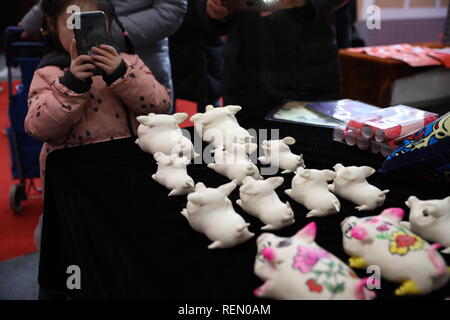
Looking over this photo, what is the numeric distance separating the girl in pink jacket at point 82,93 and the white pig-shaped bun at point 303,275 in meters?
0.67

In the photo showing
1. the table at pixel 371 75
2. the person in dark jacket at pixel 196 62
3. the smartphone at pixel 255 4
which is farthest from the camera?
the table at pixel 371 75

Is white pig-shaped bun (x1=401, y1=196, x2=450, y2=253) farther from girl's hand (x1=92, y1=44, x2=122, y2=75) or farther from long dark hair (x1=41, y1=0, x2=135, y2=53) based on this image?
long dark hair (x1=41, y1=0, x2=135, y2=53)

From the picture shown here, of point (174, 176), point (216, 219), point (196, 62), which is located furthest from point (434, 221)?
point (196, 62)

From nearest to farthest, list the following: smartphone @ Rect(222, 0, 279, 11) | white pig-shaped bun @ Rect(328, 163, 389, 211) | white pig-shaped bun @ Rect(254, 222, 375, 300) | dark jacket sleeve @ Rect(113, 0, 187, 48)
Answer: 1. white pig-shaped bun @ Rect(254, 222, 375, 300)
2. white pig-shaped bun @ Rect(328, 163, 389, 211)
3. smartphone @ Rect(222, 0, 279, 11)
4. dark jacket sleeve @ Rect(113, 0, 187, 48)

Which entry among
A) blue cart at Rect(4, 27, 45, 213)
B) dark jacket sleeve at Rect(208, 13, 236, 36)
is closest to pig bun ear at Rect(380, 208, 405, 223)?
dark jacket sleeve at Rect(208, 13, 236, 36)

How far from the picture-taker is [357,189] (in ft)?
2.45

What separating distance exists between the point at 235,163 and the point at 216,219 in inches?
8.7

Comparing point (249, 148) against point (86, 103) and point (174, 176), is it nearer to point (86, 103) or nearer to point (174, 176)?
point (174, 176)

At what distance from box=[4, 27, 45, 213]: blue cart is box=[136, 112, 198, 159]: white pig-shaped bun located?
943 millimetres

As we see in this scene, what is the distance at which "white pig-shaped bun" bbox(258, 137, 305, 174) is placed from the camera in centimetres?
88

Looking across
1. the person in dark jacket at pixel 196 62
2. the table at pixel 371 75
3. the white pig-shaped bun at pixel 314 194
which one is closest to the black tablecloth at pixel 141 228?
the white pig-shaped bun at pixel 314 194

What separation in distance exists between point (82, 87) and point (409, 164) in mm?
767

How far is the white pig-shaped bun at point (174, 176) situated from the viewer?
0.79 meters

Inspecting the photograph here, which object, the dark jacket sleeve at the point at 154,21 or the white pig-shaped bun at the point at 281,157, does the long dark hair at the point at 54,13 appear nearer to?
the dark jacket sleeve at the point at 154,21
